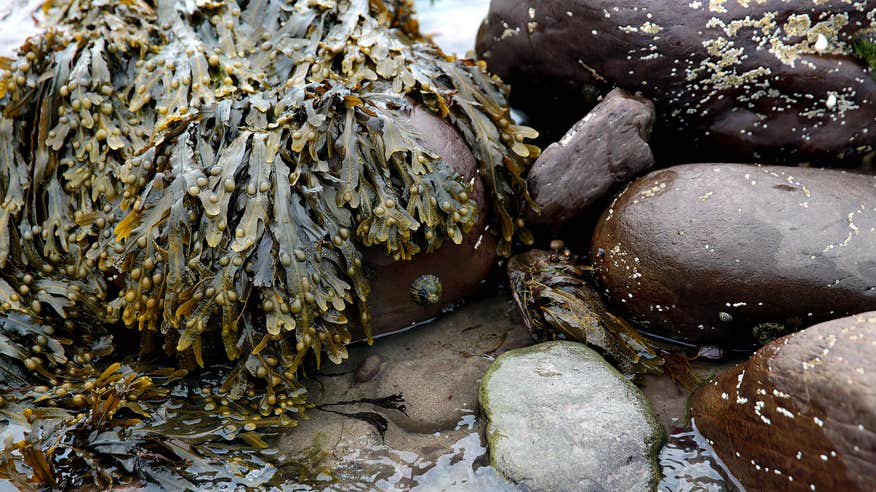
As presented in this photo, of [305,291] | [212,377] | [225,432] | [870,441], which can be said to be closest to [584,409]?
[870,441]

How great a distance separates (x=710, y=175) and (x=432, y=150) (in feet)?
Result: 3.77

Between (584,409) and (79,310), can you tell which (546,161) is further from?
(79,310)

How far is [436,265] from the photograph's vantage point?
2.99 meters

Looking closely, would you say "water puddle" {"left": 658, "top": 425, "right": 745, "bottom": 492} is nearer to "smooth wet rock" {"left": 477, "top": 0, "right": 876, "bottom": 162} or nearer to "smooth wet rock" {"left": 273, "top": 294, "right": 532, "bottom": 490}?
"smooth wet rock" {"left": 273, "top": 294, "right": 532, "bottom": 490}

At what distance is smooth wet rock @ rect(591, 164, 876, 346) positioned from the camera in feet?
8.57

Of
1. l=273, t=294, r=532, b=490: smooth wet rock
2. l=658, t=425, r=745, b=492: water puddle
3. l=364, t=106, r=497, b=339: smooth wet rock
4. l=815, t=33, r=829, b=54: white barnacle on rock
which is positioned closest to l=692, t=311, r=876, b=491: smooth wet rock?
l=658, t=425, r=745, b=492: water puddle

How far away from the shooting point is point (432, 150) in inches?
114

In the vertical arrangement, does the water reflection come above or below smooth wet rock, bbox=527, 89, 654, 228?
below

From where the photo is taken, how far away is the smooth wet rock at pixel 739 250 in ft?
8.57

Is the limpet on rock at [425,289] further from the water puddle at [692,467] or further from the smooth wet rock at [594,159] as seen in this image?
the water puddle at [692,467]

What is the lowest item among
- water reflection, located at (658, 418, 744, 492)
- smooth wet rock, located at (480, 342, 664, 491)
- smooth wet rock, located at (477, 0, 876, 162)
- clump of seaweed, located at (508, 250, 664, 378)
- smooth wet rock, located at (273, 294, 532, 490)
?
smooth wet rock, located at (273, 294, 532, 490)

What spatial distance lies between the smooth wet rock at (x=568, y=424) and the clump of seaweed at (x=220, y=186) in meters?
0.63

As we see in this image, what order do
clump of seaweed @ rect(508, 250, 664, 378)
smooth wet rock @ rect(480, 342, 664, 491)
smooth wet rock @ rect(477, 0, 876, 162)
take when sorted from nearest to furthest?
smooth wet rock @ rect(480, 342, 664, 491) < clump of seaweed @ rect(508, 250, 664, 378) < smooth wet rock @ rect(477, 0, 876, 162)

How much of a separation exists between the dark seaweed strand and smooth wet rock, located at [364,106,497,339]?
0.25ft
